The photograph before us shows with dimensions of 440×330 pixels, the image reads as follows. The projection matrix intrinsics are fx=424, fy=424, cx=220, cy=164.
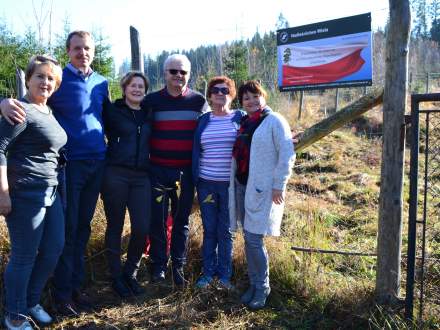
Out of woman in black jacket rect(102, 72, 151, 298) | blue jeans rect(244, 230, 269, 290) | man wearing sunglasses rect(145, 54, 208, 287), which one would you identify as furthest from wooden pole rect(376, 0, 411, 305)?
woman in black jacket rect(102, 72, 151, 298)

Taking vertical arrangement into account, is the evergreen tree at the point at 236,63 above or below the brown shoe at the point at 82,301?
above

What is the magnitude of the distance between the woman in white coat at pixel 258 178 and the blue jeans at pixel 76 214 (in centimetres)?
108

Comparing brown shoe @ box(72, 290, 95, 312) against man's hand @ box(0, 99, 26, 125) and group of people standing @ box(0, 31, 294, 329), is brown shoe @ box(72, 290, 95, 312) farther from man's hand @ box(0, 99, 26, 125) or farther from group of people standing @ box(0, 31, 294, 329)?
man's hand @ box(0, 99, 26, 125)

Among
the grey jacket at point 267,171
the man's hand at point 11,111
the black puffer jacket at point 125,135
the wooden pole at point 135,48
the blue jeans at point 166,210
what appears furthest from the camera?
the wooden pole at point 135,48

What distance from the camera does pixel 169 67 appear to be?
11.4 feet

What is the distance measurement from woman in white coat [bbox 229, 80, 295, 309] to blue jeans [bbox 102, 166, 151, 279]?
0.72 meters

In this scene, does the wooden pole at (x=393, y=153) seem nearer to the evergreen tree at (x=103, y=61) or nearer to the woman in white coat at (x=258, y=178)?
the woman in white coat at (x=258, y=178)

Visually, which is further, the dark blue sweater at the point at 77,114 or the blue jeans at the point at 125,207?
the blue jeans at the point at 125,207

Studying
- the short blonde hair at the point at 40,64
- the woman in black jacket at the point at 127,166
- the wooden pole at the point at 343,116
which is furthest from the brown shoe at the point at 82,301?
the wooden pole at the point at 343,116

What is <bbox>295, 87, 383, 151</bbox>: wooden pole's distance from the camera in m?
3.21

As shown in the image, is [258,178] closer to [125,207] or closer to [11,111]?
[125,207]

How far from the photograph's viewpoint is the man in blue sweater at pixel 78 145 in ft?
10.1

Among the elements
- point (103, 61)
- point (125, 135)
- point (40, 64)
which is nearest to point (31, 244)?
point (125, 135)

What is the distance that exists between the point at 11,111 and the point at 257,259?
79.2 inches
